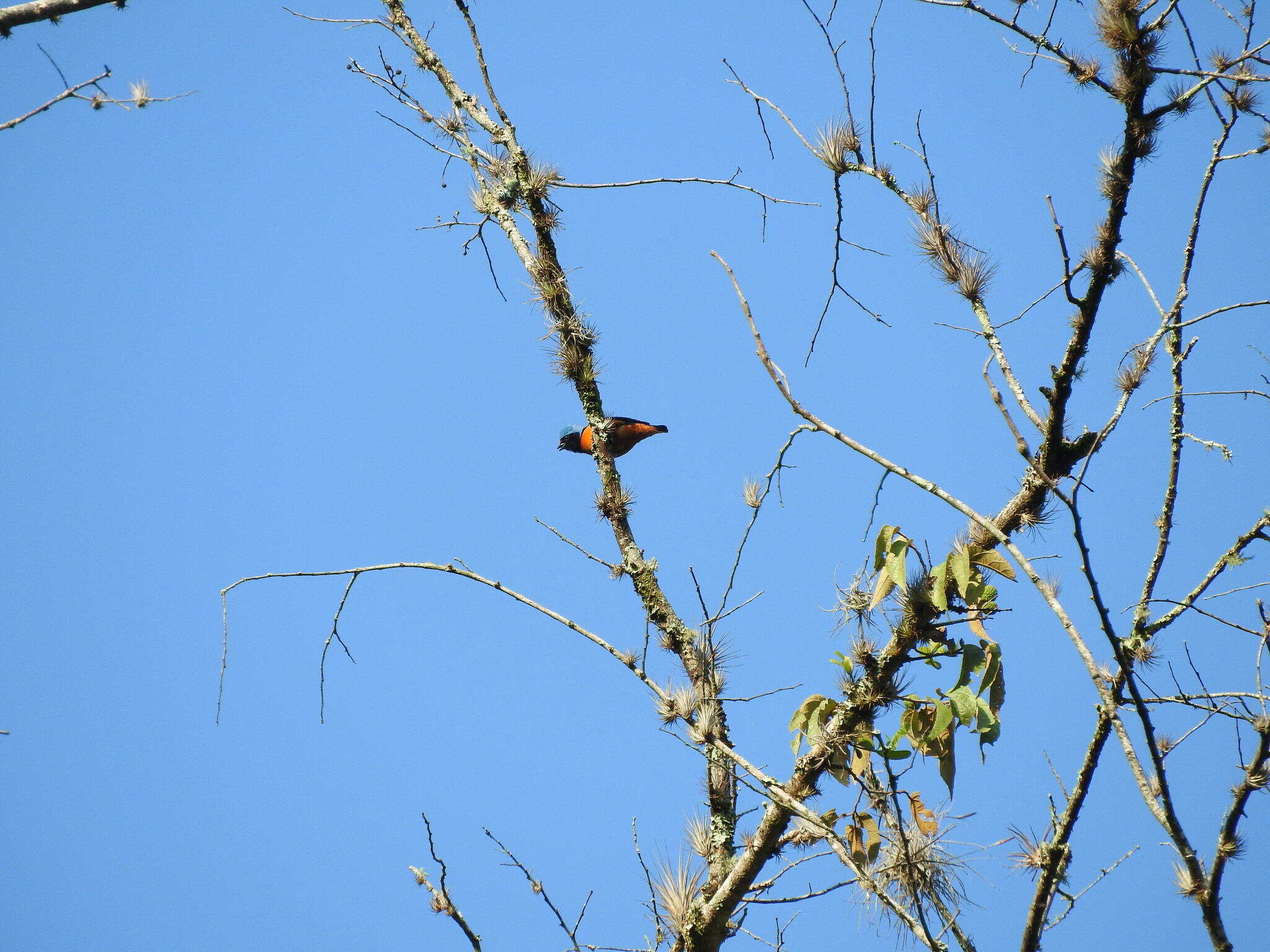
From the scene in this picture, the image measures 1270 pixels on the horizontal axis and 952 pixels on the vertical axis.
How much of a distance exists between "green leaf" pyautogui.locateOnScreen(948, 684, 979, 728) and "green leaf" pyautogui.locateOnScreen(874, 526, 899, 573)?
431 mm

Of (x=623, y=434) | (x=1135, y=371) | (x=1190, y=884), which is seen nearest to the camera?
(x=1190, y=884)

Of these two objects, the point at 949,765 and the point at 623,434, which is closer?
the point at 949,765

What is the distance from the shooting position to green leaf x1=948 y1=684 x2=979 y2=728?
281 cm

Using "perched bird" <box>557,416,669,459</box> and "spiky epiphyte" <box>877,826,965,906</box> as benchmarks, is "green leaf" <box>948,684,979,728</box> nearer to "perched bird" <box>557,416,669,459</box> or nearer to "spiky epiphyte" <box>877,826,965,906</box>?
"spiky epiphyte" <box>877,826,965,906</box>

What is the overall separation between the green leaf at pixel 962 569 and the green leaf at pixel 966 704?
289 mm

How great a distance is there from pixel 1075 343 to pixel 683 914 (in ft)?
7.20

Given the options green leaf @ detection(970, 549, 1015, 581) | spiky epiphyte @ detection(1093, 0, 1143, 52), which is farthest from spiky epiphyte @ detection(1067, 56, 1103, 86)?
green leaf @ detection(970, 549, 1015, 581)

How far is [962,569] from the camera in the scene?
272 cm

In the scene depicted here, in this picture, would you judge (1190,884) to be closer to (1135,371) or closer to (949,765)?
(949,765)

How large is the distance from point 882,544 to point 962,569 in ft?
0.87

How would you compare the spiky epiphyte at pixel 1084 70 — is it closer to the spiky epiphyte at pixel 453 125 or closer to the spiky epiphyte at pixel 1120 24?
the spiky epiphyte at pixel 1120 24

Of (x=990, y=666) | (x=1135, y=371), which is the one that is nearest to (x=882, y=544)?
(x=990, y=666)

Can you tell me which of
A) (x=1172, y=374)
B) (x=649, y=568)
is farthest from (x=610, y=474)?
(x=1172, y=374)

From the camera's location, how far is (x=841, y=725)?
3010 millimetres
